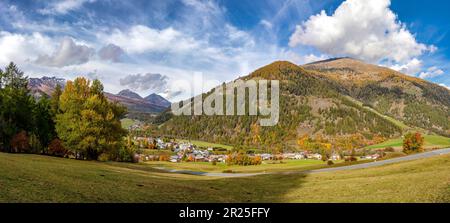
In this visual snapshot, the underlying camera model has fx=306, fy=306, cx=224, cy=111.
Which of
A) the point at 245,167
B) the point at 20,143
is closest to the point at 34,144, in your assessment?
the point at 20,143

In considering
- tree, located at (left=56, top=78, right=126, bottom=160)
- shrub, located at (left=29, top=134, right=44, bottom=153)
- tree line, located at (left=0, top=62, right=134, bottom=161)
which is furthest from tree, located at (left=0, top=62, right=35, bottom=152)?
tree, located at (left=56, top=78, right=126, bottom=160)

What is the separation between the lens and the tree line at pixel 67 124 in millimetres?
68312

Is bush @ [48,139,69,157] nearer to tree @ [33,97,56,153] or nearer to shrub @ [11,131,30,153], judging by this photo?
tree @ [33,97,56,153]

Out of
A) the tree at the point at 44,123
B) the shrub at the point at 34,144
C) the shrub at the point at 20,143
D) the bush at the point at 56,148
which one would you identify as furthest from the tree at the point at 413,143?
the shrub at the point at 20,143

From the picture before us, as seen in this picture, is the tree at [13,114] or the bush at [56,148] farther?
the bush at [56,148]

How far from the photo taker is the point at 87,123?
6719cm

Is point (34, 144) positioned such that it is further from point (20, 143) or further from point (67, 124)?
point (67, 124)

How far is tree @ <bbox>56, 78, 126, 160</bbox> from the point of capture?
6788 cm

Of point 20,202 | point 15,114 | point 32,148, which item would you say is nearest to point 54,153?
point 32,148

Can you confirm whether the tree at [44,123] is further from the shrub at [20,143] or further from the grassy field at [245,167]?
the grassy field at [245,167]

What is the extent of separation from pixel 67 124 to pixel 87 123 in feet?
18.8

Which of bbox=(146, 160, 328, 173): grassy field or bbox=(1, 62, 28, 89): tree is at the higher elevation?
bbox=(1, 62, 28, 89): tree
